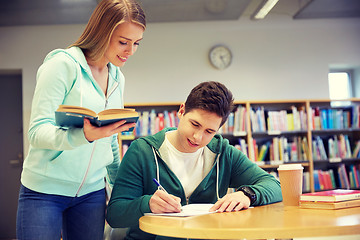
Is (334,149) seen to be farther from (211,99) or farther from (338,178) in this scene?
(211,99)

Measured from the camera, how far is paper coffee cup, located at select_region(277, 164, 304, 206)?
160 centimetres

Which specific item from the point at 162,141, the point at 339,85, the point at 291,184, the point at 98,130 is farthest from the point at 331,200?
the point at 339,85

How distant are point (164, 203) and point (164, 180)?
12.4 inches

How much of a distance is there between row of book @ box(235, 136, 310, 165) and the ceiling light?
5.98 feet

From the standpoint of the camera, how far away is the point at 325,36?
647 centimetres

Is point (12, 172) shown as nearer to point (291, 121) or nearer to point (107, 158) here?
point (291, 121)

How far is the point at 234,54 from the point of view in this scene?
6273mm

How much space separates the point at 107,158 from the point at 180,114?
0.40m

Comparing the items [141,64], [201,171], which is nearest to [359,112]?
[141,64]

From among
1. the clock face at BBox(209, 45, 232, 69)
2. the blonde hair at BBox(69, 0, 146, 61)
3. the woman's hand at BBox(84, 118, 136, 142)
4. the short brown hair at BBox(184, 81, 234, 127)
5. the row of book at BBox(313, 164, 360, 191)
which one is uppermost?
the clock face at BBox(209, 45, 232, 69)

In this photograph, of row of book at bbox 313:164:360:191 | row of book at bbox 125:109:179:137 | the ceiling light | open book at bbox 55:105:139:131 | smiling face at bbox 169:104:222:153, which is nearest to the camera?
open book at bbox 55:105:139:131

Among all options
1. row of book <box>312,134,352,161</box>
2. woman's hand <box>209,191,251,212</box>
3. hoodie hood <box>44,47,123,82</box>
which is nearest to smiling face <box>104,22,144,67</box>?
hoodie hood <box>44,47,123,82</box>

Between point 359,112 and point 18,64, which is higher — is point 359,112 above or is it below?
below

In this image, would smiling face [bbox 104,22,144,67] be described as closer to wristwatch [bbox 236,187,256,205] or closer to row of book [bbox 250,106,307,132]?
wristwatch [bbox 236,187,256,205]
